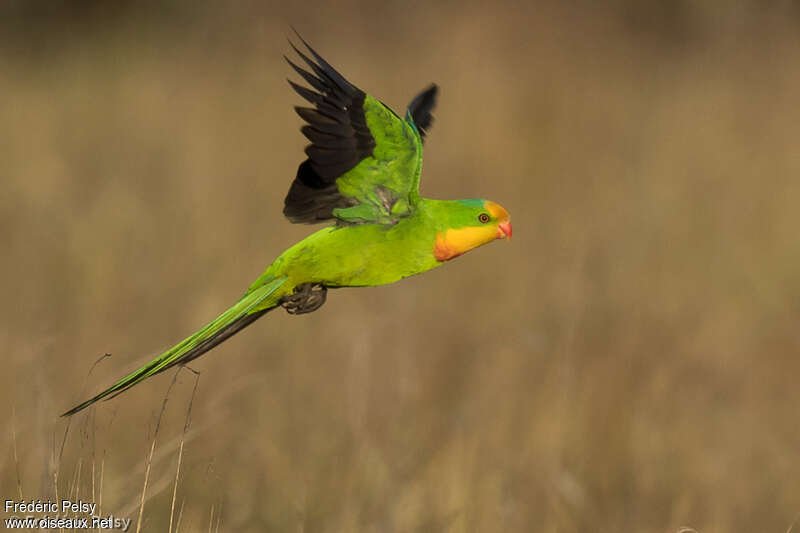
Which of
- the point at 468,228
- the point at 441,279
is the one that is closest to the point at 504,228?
the point at 468,228

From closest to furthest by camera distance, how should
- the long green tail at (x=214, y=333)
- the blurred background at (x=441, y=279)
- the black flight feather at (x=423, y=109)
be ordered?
1. the long green tail at (x=214, y=333)
2. the black flight feather at (x=423, y=109)
3. the blurred background at (x=441, y=279)

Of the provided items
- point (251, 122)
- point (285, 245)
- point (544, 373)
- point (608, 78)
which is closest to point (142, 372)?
point (544, 373)

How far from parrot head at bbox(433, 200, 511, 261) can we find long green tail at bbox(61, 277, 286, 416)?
0.61 meters

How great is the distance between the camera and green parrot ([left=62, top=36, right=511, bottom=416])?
133 inches

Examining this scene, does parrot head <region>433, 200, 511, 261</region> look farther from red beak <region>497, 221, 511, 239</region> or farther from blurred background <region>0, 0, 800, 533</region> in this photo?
blurred background <region>0, 0, 800, 533</region>

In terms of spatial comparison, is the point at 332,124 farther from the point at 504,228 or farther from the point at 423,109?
the point at 423,109

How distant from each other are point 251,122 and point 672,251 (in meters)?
5.00

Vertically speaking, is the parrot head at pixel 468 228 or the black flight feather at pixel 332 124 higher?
the black flight feather at pixel 332 124

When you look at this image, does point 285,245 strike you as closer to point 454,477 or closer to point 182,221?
point 182,221

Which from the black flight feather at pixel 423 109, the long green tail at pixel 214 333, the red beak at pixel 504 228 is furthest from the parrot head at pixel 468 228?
the black flight feather at pixel 423 109

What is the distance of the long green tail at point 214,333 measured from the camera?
3194 millimetres

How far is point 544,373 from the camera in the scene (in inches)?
278

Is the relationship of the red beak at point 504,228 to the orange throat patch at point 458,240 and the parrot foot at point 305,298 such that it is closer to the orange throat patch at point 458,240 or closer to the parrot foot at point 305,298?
the orange throat patch at point 458,240

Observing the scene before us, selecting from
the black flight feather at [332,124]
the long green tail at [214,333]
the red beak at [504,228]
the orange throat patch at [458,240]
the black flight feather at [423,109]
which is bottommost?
the long green tail at [214,333]
